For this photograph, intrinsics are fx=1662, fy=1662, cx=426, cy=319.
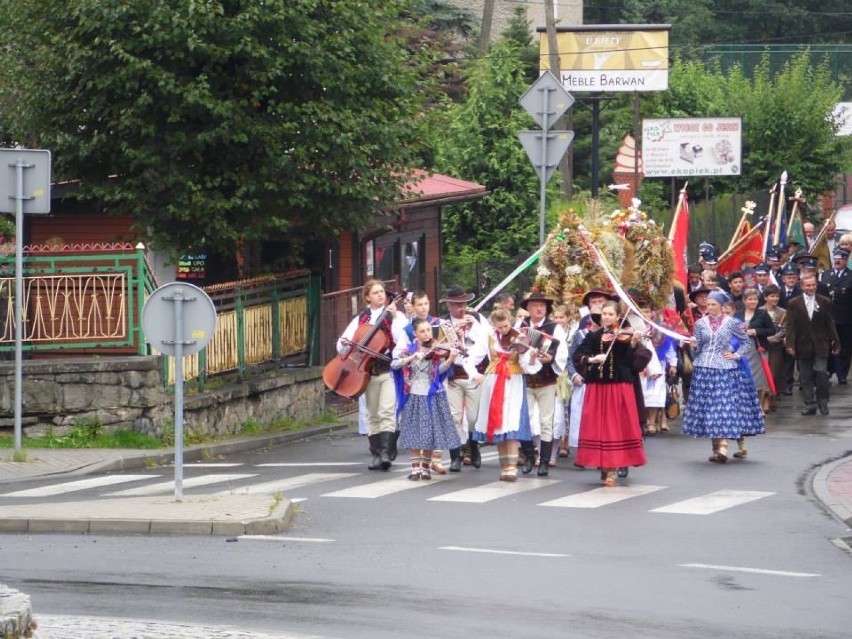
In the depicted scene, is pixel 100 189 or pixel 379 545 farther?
pixel 100 189

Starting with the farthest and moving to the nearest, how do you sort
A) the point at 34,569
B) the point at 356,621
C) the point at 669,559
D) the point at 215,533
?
the point at 215,533, the point at 669,559, the point at 34,569, the point at 356,621

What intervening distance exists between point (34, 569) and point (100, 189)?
10.7 meters

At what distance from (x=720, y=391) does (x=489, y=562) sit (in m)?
6.12

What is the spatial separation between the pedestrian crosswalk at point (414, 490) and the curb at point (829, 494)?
1.61 feet

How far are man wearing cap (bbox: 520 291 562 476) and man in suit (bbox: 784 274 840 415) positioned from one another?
5689 millimetres

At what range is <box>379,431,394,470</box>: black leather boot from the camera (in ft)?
53.6

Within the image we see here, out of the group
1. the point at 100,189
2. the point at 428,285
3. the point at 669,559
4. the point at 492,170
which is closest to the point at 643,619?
the point at 669,559

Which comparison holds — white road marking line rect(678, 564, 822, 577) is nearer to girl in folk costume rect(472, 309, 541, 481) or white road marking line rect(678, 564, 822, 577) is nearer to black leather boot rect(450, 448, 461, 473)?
girl in folk costume rect(472, 309, 541, 481)

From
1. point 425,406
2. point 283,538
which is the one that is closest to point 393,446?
point 425,406

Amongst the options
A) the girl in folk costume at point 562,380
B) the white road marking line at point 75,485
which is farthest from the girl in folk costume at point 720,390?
the white road marking line at point 75,485

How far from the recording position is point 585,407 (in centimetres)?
1495

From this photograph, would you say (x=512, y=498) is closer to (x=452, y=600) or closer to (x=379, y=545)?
(x=379, y=545)

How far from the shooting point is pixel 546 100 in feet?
67.1

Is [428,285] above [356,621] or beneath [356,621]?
above
